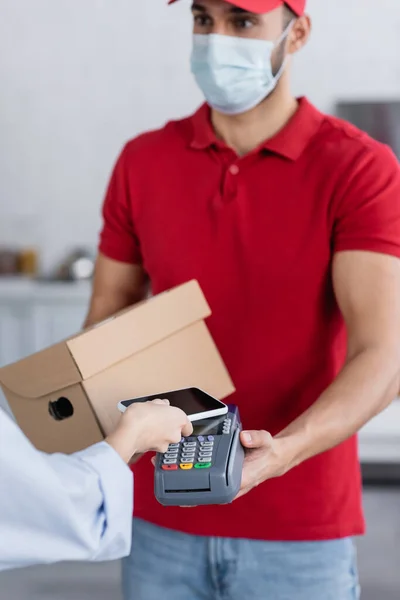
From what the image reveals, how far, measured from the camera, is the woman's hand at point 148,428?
36.6 inches

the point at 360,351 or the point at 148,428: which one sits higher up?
the point at 148,428

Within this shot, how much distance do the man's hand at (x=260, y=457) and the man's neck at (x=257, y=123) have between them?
490 mm

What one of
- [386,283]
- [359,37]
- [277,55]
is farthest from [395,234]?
[359,37]

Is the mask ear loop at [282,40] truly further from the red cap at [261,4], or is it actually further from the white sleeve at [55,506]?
the white sleeve at [55,506]

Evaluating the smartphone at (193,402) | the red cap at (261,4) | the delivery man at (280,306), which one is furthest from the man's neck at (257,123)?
the smartphone at (193,402)

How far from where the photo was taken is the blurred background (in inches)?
132

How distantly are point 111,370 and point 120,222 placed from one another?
0.35 m

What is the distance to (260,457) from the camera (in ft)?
3.68

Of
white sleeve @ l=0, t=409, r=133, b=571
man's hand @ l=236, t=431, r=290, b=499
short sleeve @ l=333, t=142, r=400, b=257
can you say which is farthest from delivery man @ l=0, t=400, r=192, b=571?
short sleeve @ l=333, t=142, r=400, b=257

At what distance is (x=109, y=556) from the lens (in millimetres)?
833

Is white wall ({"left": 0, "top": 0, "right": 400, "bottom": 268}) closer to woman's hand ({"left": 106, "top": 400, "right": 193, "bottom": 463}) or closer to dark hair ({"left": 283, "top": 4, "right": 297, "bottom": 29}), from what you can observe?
dark hair ({"left": 283, "top": 4, "right": 297, "bottom": 29})

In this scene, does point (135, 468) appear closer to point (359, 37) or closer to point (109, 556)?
point (109, 556)

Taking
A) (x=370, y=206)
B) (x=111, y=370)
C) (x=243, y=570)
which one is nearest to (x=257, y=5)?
(x=370, y=206)

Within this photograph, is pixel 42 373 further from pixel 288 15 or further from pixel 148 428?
pixel 288 15
